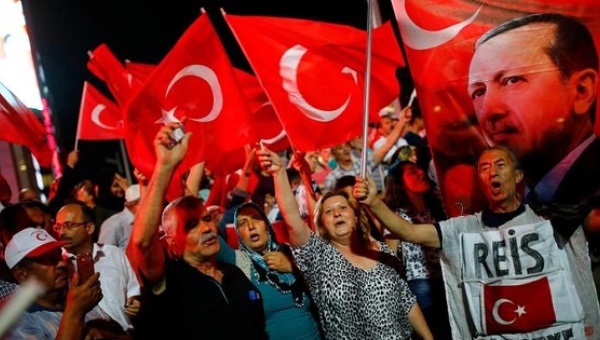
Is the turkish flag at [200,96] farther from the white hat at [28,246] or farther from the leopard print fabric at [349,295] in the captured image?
the white hat at [28,246]

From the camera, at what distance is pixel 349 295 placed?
4.36 meters

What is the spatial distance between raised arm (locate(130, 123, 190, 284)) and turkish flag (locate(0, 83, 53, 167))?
2759 mm

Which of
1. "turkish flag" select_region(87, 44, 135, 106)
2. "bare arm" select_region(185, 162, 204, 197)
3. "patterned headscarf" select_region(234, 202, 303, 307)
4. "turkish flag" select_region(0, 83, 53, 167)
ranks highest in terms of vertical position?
"turkish flag" select_region(87, 44, 135, 106)

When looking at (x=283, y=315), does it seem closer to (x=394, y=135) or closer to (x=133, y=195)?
(x=133, y=195)

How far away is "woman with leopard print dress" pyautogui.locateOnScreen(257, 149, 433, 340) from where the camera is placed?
4367 mm

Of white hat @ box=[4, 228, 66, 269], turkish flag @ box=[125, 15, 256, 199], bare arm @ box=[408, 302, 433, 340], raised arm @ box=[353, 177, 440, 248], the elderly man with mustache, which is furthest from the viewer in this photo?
turkish flag @ box=[125, 15, 256, 199]

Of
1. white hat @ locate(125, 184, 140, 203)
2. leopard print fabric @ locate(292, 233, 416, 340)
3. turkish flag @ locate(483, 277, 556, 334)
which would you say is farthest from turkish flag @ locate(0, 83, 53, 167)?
turkish flag @ locate(483, 277, 556, 334)

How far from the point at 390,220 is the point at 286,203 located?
0.67m

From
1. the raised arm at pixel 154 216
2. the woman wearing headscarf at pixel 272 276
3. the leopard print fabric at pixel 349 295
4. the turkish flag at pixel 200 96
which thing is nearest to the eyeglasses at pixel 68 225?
the turkish flag at pixel 200 96

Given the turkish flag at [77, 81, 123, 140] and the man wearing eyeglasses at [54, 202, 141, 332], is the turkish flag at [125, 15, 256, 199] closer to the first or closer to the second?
the man wearing eyeglasses at [54, 202, 141, 332]

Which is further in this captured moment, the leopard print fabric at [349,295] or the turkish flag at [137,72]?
the turkish flag at [137,72]

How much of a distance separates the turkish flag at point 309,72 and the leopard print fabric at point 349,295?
5.53ft

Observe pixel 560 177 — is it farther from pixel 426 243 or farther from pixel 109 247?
pixel 109 247

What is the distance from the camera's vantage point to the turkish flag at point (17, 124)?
5949 mm
